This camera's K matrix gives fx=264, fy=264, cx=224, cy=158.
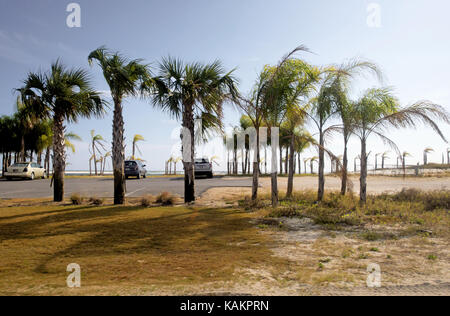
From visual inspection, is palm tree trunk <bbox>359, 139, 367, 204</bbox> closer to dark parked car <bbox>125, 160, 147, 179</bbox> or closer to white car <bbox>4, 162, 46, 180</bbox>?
dark parked car <bbox>125, 160, 147, 179</bbox>

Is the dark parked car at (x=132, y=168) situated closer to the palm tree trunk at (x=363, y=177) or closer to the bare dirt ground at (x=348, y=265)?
the palm tree trunk at (x=363, y=177)

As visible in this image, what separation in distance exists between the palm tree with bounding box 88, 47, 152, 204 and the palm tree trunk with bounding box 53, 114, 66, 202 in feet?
8.40

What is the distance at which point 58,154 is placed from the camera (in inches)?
434

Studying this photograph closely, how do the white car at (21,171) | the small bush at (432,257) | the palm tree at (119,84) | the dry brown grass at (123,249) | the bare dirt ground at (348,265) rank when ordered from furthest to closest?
1. the white car at (21,171)
2. the palm tree at (119,84)
3. the small bush at (432,257)
4. the dry brown grass at (123,249)
5. the bare dirt ground at (348,265)

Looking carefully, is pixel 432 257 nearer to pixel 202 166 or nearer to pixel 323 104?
pixel 323 104

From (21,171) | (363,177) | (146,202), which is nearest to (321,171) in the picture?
(363,177)

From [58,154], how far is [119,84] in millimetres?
4142

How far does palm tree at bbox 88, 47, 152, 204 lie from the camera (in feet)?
31.9

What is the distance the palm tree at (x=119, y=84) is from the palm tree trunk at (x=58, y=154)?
2.56 m

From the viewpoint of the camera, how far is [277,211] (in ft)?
29.5

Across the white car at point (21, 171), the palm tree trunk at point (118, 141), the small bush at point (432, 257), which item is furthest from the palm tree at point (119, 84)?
the white car at point (21, 171)

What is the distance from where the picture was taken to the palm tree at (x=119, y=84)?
31.9 ft

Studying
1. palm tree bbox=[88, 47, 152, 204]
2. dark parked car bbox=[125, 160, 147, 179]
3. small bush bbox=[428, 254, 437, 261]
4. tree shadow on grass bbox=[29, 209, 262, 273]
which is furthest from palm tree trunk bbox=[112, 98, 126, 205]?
dark parked car bbox=[125, 160, 147, 179]
